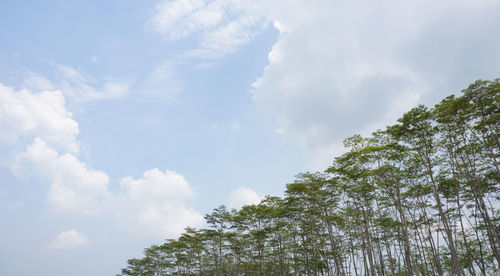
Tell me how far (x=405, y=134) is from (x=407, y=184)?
5.60m

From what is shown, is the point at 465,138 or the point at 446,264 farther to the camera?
the point at 446,264

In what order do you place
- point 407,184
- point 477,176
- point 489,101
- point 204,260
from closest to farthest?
point 489,101
point 477,176
point 407,184
point 204,260

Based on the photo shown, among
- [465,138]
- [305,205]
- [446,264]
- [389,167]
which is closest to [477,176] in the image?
[465,138]

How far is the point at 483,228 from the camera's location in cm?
1916

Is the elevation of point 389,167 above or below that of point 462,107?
below

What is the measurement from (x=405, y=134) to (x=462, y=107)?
2915 mm

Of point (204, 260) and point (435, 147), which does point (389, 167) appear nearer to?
point (435, 147)

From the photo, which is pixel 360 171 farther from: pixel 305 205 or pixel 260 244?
pixel 260 244

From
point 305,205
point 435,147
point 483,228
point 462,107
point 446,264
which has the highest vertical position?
point 462,107

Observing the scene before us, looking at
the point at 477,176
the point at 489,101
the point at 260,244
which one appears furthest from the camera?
the point at 260,244

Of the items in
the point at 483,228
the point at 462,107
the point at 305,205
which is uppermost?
the point at 462,107

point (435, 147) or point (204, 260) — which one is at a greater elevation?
point (435, 147)

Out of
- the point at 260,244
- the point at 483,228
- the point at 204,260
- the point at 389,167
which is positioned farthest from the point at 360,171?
the point at 204,260

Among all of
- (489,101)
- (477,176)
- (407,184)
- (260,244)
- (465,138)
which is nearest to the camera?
(489,101)
